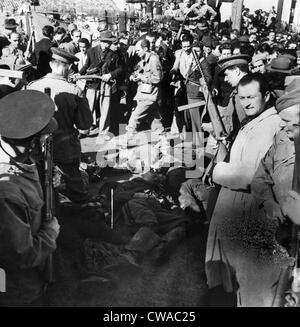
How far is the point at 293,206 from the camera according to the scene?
8.09 ft

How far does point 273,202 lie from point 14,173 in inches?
65.5

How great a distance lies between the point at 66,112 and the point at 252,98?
2.24m

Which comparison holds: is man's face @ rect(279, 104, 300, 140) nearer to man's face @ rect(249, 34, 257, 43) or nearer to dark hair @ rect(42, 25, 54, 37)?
dark hair @ rect(42, 25, 54, 37)

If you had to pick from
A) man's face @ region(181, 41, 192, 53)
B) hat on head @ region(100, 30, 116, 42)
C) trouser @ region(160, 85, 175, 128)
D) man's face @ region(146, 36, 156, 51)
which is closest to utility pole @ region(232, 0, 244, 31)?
man's face @ region(146, 36, 156, 51)

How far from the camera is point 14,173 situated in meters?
2.49

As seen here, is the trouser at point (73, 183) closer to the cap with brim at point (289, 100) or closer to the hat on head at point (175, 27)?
the cap with brim at point (289, 100)

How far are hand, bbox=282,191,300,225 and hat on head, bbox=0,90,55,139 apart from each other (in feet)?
5.08

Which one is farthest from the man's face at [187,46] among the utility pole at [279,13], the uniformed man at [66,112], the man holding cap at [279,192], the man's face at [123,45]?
the man holding cap at [279,192]

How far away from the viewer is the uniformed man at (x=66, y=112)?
4.55 meters

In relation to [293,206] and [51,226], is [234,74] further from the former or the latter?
[51,226]

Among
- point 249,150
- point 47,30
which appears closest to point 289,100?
point 249,150

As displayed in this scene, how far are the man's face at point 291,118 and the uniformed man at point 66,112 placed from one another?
2.63 meters

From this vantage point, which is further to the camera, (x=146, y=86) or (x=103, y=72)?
(x=103, y=72)
